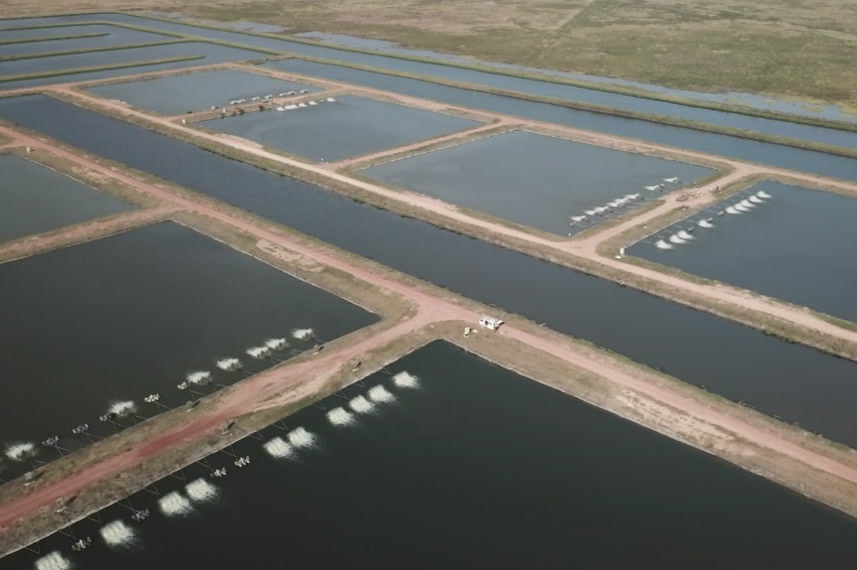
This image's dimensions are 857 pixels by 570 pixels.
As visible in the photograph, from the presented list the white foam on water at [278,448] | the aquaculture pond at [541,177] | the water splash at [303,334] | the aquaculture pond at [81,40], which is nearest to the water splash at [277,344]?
the water splash at [303,334]

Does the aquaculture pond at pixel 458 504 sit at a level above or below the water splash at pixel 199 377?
below

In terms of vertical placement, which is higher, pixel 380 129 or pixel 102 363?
pixel 380 129

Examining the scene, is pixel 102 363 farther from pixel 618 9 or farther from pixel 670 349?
pixel 618 9

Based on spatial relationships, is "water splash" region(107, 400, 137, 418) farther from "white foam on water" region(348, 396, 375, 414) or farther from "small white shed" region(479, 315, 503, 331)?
"small white shed" region(479, 315, 503, 331)

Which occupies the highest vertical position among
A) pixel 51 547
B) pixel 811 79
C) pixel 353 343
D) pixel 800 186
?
pixel 811 79

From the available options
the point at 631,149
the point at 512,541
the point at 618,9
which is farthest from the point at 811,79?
the point at 512,541

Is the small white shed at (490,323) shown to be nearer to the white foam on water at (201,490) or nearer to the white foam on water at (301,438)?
the white foam on water at (301,438)

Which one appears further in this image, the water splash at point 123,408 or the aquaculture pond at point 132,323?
the aquaculture pond at point 132,323
